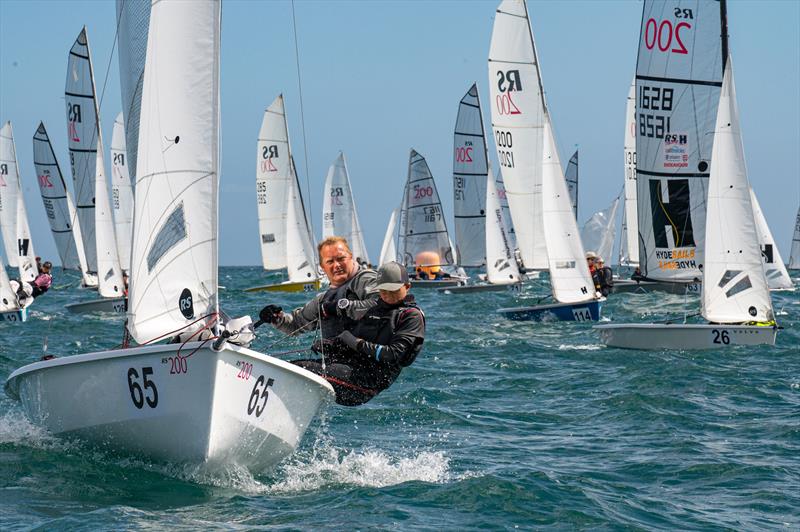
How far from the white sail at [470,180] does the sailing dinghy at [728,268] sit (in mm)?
16480

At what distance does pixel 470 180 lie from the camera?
1185 inches

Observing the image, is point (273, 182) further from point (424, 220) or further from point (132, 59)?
point (132, 59)

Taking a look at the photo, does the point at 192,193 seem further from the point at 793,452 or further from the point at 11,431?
the point at 793,452

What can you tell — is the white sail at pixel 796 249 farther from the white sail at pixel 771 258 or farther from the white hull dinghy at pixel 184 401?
the white hull dinghy at pixel 184 401

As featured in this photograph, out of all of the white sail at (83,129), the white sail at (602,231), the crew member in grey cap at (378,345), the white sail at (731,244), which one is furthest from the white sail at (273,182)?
the crew member in grey cap at (378,345)

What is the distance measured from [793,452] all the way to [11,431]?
5.25m

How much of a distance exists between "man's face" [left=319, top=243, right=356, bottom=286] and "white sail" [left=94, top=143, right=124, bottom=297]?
1408 centimetres

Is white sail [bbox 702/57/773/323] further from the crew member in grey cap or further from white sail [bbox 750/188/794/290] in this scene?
white sail [bbox 750/188/794/290]

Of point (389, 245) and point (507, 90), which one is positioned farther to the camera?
point (389, 245)

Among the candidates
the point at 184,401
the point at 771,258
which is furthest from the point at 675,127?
the point at 184,401

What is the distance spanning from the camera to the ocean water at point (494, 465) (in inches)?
216

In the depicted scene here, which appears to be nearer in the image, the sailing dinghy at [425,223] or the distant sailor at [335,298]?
the distant sailor at [335,298]

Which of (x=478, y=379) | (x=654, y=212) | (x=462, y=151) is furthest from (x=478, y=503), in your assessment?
(x=462, y=151)

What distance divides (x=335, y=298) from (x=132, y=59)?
191 cm
